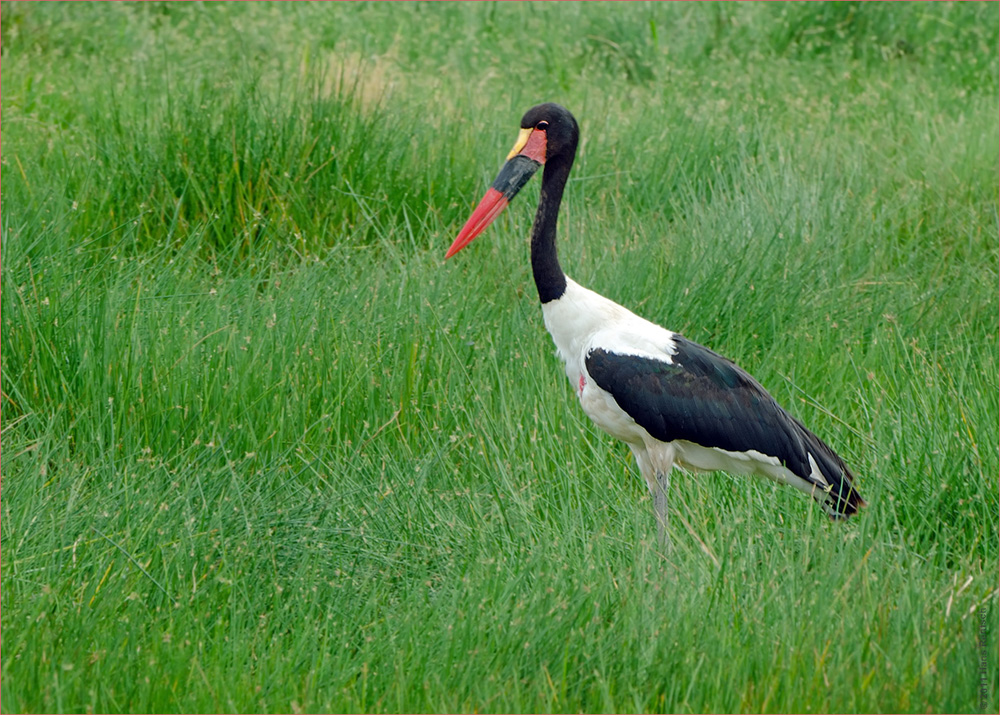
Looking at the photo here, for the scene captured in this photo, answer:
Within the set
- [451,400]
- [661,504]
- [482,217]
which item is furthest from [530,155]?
[661,504]

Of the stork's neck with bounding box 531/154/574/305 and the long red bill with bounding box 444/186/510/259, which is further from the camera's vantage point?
the long red bill with bounding box 444/186/510/259

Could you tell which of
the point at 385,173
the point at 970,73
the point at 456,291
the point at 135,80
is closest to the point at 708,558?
the point at 456,291

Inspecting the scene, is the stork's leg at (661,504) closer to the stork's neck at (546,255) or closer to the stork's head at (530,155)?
the stork's neck at (546,255)

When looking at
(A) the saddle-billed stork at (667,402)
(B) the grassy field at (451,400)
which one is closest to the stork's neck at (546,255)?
(A) the saddle-billed stork at (667,402)

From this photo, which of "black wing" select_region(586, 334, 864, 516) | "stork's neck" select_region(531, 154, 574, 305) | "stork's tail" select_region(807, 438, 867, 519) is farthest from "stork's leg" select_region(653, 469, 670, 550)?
"stork's neck" select_region(531, 154, 574, 305)

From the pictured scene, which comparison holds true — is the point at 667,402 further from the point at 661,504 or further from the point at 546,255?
the point at 546,255

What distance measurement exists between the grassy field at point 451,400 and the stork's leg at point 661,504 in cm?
4

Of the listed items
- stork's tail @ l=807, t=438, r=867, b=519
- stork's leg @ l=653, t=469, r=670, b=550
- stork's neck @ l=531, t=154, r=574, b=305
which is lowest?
stork's leg @ l=653, t=469, r=670, b=550

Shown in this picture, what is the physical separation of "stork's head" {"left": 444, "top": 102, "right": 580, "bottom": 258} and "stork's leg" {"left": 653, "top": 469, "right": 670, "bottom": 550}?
38.8 inches

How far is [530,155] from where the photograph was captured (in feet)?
12.8

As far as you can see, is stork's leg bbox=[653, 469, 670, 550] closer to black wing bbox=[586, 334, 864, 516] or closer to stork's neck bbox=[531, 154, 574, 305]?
black wing bbox=[586, 334, 864, 516]

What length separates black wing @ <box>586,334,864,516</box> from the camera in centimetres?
346

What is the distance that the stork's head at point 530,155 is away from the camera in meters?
3.88

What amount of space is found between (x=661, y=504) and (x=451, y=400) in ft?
2.74
